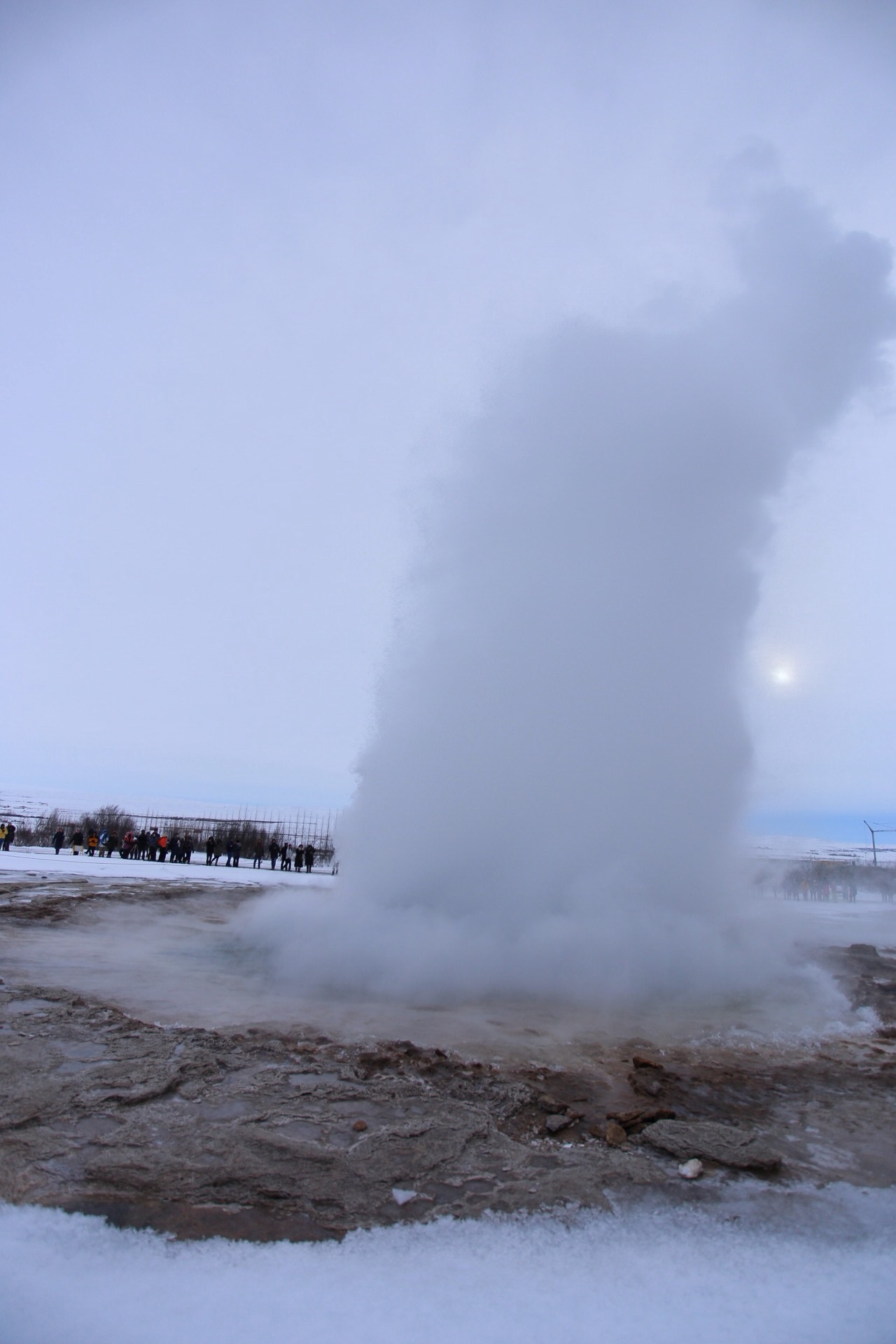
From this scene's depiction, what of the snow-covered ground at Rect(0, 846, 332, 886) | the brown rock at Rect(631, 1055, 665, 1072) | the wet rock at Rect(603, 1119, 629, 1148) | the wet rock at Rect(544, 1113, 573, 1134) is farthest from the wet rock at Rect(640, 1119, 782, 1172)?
the snow-covered ground at Rect(0, 846, 332, 886)

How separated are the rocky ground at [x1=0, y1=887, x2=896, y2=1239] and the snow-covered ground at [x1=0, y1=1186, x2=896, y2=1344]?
6.4 inches

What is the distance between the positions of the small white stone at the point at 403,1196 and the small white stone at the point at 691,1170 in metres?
1.37

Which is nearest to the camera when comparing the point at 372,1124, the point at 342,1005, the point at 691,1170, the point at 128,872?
the point at 691,1170

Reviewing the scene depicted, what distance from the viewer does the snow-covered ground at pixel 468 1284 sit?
2.33 metres

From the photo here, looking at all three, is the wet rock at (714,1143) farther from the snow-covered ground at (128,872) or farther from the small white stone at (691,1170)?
the snow-covered ground at (128,872)

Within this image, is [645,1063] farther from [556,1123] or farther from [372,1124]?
[372,1124]

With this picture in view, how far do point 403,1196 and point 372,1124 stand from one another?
0.78 meters

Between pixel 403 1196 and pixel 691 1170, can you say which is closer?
pixel 403 1196

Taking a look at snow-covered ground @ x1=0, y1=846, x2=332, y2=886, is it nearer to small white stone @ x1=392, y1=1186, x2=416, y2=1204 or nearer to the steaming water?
the steaming water

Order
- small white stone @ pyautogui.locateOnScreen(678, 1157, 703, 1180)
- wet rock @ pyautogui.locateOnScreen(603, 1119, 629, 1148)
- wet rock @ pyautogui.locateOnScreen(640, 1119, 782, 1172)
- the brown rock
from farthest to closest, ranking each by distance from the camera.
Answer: the brown rock → wet rock @ pyautogui.locateOnScreen(603, 1119, 629, 1148) → wet rock @ pyautogui.locateOnScreen(640, 1119, 782, 1172) → small white stone @ pyautogui.locateOnScreen(678, 1157, 703, 1180)

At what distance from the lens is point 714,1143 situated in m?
3.71

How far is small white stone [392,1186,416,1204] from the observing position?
10.0 ft

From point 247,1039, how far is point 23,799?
13325cm

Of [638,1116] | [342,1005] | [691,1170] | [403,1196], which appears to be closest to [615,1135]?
[638,1116]
